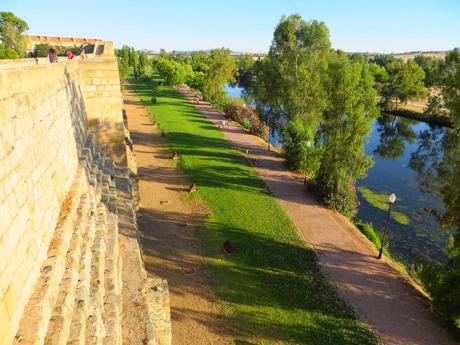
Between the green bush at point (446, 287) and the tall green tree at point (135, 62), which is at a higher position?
the tall green tree at point (135, 62)

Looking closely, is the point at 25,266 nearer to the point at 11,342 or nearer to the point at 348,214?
the point at 11,342

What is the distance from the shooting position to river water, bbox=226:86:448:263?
1811 cm

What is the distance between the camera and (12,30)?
48.3 m

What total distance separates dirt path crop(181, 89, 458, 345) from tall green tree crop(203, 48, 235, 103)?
1226 inches

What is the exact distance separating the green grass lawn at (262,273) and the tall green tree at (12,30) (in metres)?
39.6

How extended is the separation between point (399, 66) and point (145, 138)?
4827cm

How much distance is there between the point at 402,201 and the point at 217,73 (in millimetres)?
32753

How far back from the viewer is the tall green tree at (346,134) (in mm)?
18297

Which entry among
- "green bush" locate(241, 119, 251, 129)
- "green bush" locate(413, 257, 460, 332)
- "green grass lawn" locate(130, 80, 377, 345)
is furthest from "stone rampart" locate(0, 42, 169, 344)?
"green bush" locate(241, 119, 251, 129)

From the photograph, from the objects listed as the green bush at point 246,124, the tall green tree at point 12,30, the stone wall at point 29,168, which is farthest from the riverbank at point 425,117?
the tall green tree at point 12,30

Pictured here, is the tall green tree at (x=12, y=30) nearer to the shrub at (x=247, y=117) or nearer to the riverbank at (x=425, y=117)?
the shrub at (x=247, y=117)

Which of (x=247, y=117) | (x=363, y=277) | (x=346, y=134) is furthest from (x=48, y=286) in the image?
(x=247, y=117)

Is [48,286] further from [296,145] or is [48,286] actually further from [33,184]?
[296,145]

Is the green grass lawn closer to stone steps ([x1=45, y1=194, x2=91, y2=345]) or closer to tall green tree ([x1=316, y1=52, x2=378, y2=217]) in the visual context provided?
tall green tree ([x1=316, y1=52, x2=378, y2=217])
